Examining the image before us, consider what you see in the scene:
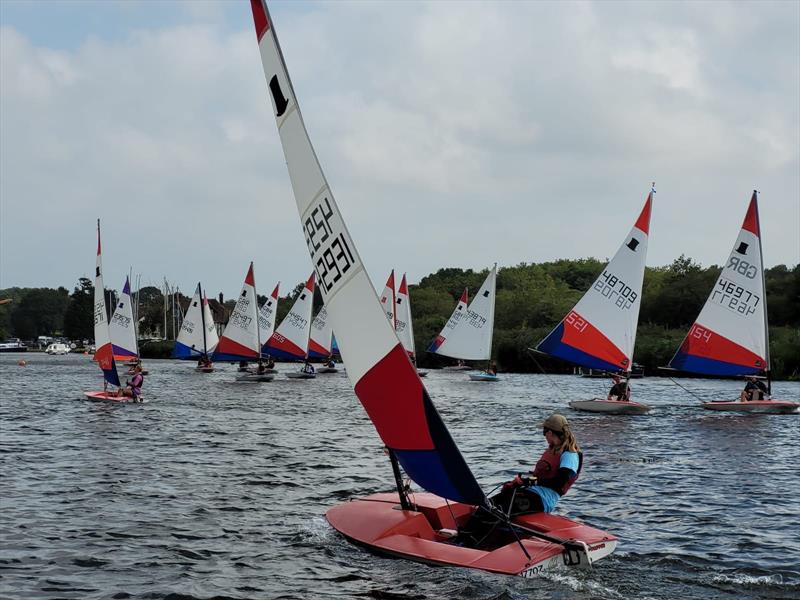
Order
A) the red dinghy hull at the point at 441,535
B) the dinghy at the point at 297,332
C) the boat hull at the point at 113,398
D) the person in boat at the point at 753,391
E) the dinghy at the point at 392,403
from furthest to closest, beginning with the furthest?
1. the dinghy at the point at 297,332
2. the boat hull at the point at 113,398
3. the person in boat at the point at 753,391
4. the dinghy at the point at 392,403
5. the red dinghy hull at the point at 441,535

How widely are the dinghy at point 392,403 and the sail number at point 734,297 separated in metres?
21.4

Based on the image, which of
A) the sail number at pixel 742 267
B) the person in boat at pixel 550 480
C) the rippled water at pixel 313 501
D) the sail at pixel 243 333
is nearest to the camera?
the rippled water at pixel 313 501

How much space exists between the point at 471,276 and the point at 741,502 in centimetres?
11446

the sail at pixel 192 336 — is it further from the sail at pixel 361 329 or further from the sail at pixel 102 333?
the sail at pixel 361 329

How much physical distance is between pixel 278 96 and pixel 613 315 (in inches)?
856

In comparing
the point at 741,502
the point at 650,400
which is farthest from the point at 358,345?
the point at 650,400

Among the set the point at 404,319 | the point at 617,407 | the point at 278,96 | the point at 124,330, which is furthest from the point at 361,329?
the point at 404,319

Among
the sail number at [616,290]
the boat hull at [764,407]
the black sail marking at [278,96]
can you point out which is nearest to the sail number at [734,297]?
the sail number at [616,290]

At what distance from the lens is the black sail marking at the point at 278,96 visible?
9789 mm

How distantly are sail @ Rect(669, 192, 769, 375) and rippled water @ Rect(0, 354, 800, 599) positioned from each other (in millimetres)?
2131

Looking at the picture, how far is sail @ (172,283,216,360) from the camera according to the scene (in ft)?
203

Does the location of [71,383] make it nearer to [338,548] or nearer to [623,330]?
[623,330]

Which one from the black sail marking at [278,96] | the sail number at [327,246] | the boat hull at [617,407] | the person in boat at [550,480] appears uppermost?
the black sail marking at [278,96]

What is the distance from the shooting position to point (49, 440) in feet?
70.2
